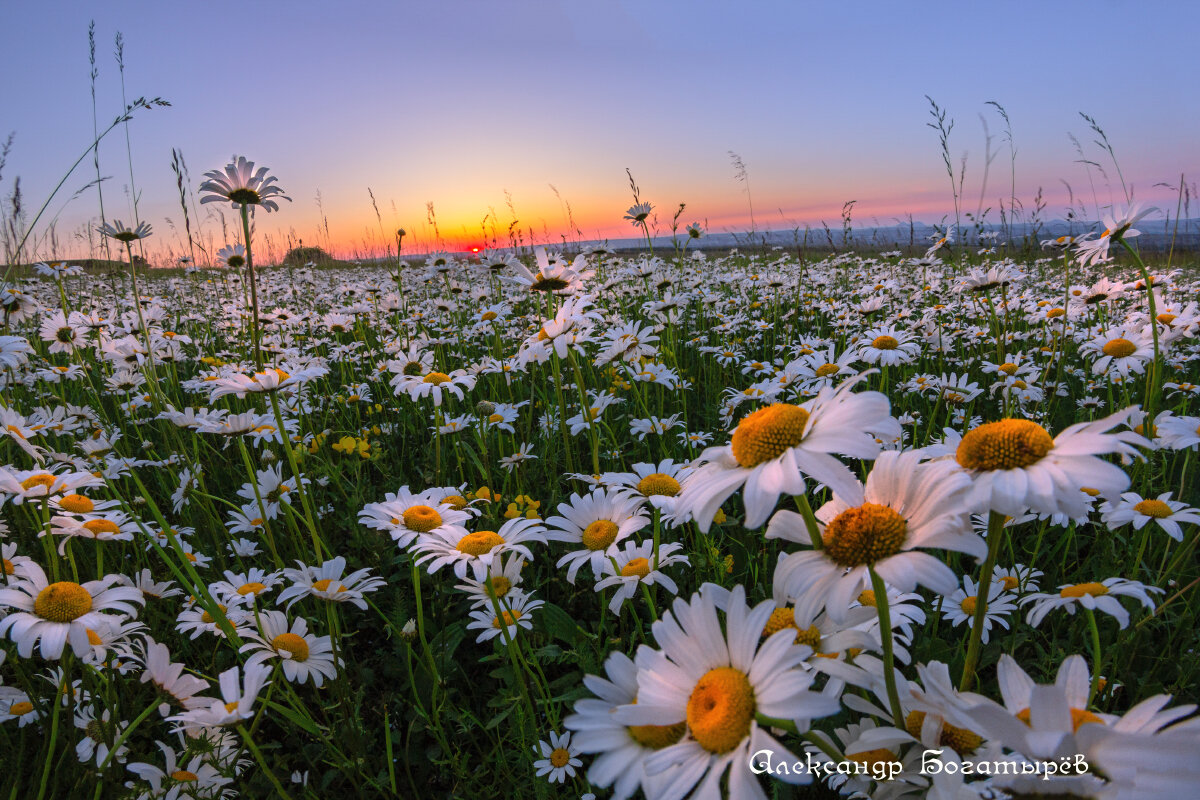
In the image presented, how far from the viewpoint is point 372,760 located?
1675 millimetres

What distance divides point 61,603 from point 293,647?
53cm

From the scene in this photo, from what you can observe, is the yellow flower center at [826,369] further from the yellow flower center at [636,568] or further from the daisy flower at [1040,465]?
the daisy flower at [1040,465]

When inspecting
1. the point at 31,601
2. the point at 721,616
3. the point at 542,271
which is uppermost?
the point at 542,271

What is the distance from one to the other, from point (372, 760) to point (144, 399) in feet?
10.8

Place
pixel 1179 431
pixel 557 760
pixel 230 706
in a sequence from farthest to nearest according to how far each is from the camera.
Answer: pixel 1179 431
pixel 557 760
pixel 230 706

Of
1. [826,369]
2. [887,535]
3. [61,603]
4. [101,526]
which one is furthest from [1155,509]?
[101,526]

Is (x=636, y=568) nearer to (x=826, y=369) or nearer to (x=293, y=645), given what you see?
(x=293, y=645)

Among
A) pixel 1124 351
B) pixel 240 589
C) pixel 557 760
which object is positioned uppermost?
pixel 1124 351

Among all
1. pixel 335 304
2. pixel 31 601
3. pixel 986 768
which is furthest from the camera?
pixel 335 304

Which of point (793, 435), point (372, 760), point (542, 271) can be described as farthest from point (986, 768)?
point (542, 271)

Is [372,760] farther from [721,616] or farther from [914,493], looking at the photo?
[914,493]

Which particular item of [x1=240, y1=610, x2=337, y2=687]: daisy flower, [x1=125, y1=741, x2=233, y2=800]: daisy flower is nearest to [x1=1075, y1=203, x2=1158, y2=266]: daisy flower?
[x1=240, y1=610, x2=337, y2=687]: daisy flower

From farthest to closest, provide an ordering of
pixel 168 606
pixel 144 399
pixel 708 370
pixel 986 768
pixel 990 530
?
pixel 708 370 → pixel 144 399 → pixel 168 606 → pixel 990 530 → pixel 986 768

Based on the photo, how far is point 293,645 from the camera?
5.15 feet
